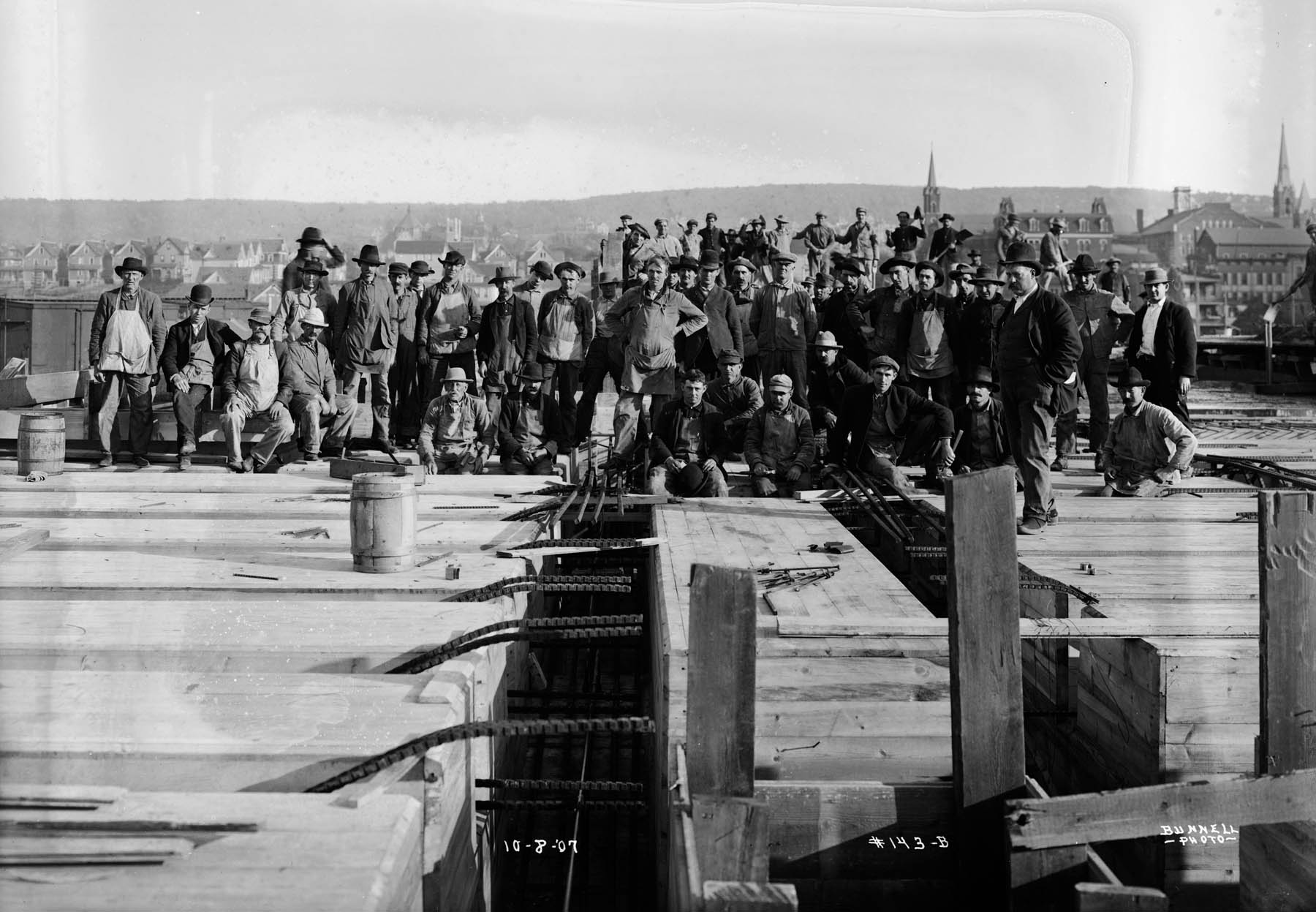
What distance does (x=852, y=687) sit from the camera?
17.4 feet

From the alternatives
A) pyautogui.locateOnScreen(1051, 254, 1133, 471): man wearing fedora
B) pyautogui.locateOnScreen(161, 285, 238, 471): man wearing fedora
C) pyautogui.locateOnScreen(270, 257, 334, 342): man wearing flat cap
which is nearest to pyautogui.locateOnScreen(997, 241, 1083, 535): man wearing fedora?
pyautogui.locateOnScreen(1051, 254, 1133, 471): man wearing fedora

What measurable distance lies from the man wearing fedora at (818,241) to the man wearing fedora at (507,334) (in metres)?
10.6

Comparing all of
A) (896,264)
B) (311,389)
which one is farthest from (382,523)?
(896,264)

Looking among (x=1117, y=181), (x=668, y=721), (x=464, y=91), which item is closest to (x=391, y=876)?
(x=668, y=721)

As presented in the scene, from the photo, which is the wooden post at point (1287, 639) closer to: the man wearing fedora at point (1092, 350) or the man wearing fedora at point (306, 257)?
the man wearing fedora at point (1092, 350)

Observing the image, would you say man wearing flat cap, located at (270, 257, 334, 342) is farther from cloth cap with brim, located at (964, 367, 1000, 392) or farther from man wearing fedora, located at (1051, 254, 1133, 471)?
man wearing fedora, located at (1051, 254, 1133, 471)

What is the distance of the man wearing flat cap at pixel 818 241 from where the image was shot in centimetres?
2206

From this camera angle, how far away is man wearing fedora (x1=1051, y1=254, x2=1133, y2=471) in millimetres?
11664

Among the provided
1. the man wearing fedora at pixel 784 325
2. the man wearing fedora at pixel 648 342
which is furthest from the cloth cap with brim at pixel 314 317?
the man wearing fedora at pixel 784 325

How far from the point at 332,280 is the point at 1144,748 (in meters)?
13.6

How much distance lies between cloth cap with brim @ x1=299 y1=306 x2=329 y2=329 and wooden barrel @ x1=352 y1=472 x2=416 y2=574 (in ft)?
17.7

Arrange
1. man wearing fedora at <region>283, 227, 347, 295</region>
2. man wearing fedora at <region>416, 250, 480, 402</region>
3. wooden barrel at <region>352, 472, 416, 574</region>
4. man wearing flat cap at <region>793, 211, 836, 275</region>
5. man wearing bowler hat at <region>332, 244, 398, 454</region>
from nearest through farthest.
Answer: wooden barrel at <region>352, 472, 416, 574</region>
man wearing bowler hat at <region>332, 244, 398, 454</region>
man wearing fedora at <region>283, 227, 347, 295</region>
man wearing fedora at <region>416, 250, 480, 402</region>
man wearing flat cap at <region>793, 211, 836, 275</region>

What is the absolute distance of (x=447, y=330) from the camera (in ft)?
40.6

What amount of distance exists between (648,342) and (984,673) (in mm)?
7224
